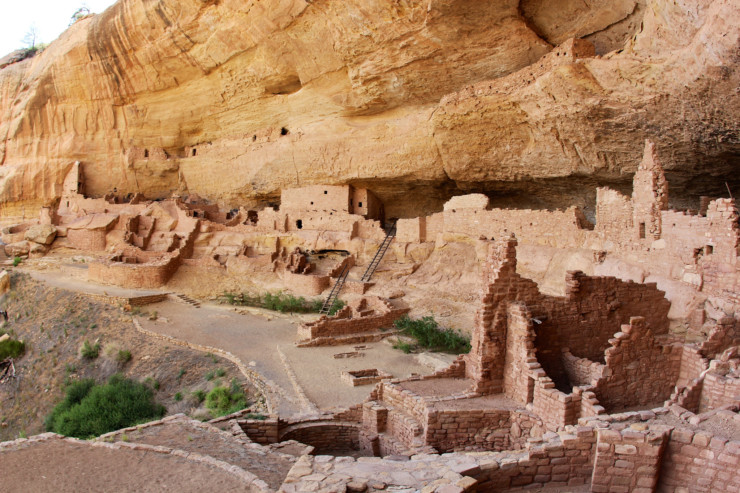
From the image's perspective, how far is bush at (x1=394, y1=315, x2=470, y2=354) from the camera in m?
11.4

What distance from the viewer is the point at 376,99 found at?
16.5 m

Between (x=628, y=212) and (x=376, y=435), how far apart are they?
22.2 feet

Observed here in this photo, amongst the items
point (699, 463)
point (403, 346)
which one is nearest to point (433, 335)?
point (403, 346)

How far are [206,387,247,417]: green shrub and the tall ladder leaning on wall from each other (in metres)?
5.19

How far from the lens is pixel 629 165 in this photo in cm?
1266

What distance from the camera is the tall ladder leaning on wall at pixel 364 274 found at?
49.8 ft

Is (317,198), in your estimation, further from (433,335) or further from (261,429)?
(261,429)

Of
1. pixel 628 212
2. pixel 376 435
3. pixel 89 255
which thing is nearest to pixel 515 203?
pixel 628 212

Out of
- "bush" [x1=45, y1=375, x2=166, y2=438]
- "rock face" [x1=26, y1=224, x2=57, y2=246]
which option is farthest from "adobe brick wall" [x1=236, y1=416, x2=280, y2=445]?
"rock face" [x1=26, y1=224, x2=57, y2=246]

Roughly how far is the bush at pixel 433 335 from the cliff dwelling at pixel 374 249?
79mm

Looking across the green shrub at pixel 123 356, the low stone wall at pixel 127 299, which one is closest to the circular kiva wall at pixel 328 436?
the green shrub at pixel 123 356

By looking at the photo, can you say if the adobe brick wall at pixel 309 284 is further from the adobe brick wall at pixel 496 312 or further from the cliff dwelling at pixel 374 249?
the adobe brick wall at pixel 496 312

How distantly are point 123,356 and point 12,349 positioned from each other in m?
5.15

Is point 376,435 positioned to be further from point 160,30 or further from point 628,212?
point 160,30
